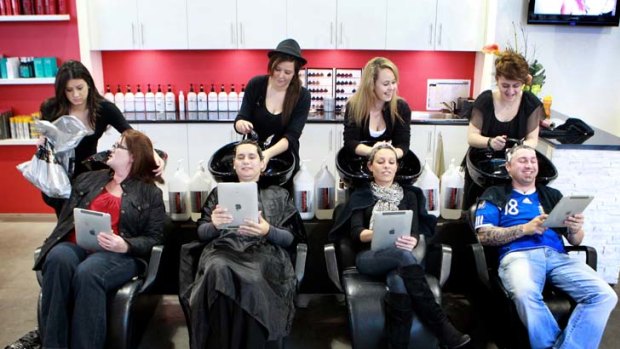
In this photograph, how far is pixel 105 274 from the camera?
2.56 metres

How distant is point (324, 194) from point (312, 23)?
227 centimetres

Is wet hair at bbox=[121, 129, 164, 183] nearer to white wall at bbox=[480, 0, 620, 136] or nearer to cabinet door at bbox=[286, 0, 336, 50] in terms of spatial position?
cabinet door at bbox=[286, 0, 336, 50]

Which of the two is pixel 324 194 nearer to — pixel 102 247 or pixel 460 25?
pixel 102 247

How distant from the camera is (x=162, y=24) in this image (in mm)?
4965

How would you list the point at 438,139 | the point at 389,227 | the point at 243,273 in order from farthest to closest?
the point at 438,139, the point at 389,227, the point at 243,273

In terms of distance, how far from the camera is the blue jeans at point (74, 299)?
2506mm

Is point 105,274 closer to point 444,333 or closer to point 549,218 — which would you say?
point 444,333

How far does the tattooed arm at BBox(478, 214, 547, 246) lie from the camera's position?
8.68 ft

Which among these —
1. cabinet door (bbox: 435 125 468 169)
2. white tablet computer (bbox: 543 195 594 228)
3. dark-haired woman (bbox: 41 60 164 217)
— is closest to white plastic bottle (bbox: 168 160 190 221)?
dark-haired woman (bbox: 41 60 164 217)

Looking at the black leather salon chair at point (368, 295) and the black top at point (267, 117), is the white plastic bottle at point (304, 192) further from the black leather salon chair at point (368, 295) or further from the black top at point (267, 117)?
the black leather salon chair at point (368, 295)

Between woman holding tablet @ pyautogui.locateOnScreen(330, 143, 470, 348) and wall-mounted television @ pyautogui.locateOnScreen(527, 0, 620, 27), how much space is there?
8.44ft

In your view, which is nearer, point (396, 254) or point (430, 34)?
point (396, 254)

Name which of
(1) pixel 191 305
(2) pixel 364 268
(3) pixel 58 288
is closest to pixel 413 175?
(2) pixel 364 268

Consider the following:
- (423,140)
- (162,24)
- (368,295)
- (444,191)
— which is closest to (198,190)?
(368,295)
